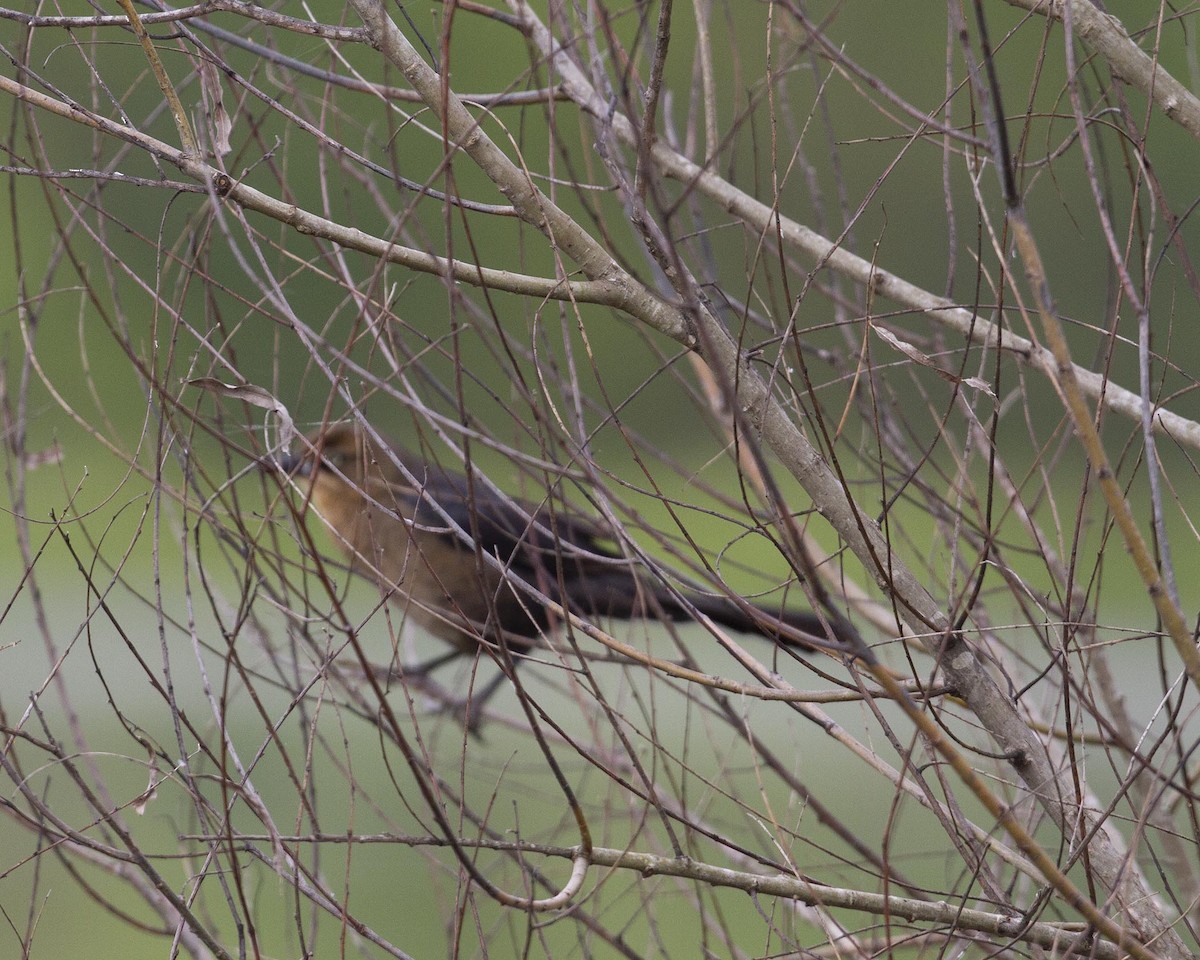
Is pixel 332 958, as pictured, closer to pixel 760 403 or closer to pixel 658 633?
pixel 658 633

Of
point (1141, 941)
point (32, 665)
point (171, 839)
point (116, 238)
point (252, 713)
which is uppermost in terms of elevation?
point (116, 238)

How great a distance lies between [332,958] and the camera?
7.07 ft

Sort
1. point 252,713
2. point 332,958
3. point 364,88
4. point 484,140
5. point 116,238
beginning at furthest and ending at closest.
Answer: point 252,713, point 332,958, point 116,238, point 364,88, point 484,140

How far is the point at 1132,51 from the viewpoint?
0.64 m

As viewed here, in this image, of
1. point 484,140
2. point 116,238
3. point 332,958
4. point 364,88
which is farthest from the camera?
point 332,958

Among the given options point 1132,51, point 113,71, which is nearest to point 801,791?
point 1132,51

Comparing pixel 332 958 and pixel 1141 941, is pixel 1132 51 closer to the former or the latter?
pixel 1141 941

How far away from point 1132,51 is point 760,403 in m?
0.30

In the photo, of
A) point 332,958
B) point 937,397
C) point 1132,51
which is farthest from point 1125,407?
point 332,958

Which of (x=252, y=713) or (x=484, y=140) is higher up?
(x=252, y=713)

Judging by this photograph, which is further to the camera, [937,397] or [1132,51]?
[937,397]

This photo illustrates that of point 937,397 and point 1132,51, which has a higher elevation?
point 937,397

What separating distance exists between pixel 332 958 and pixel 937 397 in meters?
1.69

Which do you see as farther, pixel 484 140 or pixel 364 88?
pixel 364 88
